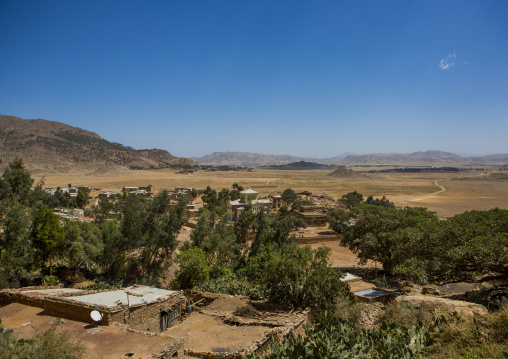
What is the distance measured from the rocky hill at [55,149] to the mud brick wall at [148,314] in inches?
4923

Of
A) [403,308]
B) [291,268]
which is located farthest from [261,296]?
[403,308]

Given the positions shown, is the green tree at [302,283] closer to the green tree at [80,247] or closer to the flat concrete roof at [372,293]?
the flat concrete roof at [372,293]

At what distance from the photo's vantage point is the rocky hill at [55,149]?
121 m

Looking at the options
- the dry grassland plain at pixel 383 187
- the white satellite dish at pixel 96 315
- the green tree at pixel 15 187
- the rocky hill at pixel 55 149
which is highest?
the rocky hill at pixel 55 149

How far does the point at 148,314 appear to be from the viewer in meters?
12.4

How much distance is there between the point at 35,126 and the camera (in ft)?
518

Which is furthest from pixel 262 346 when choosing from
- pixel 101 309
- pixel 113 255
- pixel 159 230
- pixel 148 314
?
pixel 113 255

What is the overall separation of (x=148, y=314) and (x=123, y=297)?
4.83 ft

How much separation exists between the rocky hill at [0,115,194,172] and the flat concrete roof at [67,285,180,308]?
123m

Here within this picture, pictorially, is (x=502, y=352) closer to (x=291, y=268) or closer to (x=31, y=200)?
(x=291, y=268)

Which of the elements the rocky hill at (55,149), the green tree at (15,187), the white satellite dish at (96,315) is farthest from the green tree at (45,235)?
the rocky hill at (55,149)

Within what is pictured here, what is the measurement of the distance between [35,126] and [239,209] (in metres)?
164

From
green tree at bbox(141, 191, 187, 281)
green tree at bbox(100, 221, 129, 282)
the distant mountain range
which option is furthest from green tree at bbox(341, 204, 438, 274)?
the distant mountain range

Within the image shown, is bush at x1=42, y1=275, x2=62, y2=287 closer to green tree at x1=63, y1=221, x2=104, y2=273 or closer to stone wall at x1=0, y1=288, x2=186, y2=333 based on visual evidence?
green tree at x1=63, y1=221, x2=104, y2=273
